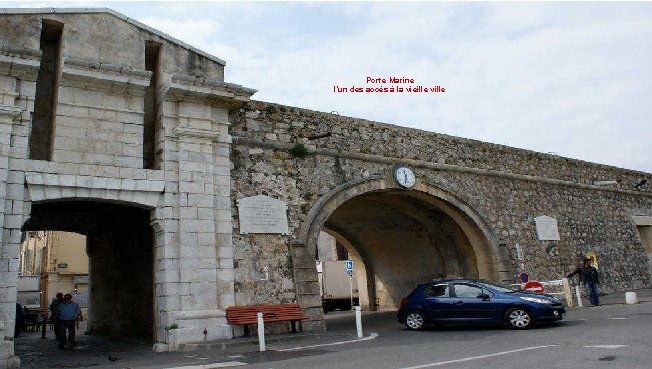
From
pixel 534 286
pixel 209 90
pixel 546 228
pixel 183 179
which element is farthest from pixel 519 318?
pixel 546 228

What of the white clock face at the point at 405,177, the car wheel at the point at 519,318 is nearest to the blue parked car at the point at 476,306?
the car wheel at the point at 519,318

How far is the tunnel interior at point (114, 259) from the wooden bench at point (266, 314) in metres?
3.07

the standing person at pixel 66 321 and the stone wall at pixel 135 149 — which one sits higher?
the stone wall at pixel 135 149

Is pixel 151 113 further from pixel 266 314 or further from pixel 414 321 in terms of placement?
pixel 414 321

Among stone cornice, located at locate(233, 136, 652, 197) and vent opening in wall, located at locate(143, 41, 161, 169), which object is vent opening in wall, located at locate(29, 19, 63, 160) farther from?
stone cornice, located at locate(233, 136, 652, 197)

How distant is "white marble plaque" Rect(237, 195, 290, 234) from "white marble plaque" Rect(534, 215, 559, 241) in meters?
9.41

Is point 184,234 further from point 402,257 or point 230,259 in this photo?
point 402,257

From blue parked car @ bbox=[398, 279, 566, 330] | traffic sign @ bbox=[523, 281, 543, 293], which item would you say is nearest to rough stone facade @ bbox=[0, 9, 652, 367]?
traffic sign @ bbox=[523, 281, 543, 293]

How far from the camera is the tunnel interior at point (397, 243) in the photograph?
657 inches

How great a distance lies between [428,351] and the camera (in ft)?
26.1

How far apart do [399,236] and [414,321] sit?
23.8 feet

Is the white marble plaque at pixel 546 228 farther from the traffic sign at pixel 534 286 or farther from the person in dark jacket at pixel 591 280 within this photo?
the traffic sign at pixel 534 286

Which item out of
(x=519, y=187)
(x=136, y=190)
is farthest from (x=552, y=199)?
(x=136, y=190)

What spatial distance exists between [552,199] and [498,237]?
3504mm
